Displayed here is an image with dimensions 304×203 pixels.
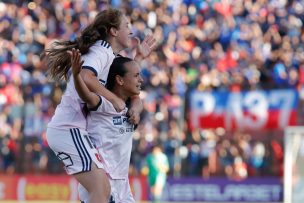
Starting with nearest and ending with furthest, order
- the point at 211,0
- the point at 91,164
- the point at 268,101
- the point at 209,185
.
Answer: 1. the point at 91,164
2. the point at 268,101
3. the point at 209,185
4. the point at 211,0

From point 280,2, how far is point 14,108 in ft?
24.7

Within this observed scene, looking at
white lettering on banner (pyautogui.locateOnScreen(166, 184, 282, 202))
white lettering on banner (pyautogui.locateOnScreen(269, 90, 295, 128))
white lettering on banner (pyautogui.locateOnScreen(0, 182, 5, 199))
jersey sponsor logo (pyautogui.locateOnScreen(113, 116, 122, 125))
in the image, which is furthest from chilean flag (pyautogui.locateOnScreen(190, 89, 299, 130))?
jersey sponsor logo (pyautogui.locateOnScreen(113, 116, 122, 125))

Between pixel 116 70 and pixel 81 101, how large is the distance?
380 mm

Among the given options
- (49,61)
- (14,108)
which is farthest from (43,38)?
(49,61)

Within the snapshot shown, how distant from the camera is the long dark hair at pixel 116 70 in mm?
6391

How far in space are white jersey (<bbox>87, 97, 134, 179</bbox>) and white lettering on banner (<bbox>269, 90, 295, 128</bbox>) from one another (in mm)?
13476

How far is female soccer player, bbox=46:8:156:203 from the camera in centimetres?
614

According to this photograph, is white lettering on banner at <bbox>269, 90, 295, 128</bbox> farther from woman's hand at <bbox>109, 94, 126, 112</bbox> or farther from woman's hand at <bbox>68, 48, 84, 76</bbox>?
woman's hand at <bbox>68, 48, 84, 76</bbox>

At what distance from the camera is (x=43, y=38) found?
76.7ft

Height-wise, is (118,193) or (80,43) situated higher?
(80,43)

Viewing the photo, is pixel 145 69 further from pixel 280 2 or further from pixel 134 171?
pixel 280 2

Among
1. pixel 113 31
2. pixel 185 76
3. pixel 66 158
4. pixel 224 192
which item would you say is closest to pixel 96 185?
pixel 66 158

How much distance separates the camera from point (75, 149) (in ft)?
20.5

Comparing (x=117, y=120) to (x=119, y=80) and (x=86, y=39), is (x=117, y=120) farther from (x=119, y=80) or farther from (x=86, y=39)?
(x=86, y=39)
